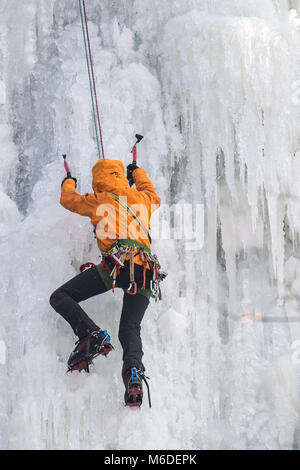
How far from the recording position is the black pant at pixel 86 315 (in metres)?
3.22

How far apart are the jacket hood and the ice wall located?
1.75ft

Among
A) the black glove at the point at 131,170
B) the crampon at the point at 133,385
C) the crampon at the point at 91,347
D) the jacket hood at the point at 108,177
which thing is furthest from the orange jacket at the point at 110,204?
the crampon at the point at 133,385

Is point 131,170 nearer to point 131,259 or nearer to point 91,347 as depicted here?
point 131,259

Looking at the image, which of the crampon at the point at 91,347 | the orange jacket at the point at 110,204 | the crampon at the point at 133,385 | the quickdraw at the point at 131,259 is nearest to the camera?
the crampon at the point at 133,385

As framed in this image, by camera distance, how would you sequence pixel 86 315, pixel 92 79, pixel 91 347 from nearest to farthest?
1. pixel 91 347
2. pixel 86 315
3. pixel 92 79

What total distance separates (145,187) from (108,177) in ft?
1.00

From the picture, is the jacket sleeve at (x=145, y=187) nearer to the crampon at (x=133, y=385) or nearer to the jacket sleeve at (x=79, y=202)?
the jacket sleeve at (x=79, y=202)

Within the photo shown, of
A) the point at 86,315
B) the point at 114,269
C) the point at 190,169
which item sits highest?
the point at 190,169

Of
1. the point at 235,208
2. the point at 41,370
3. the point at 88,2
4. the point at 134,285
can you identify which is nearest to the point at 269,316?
the point at 235,208

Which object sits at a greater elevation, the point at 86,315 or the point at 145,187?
the point at 145,187

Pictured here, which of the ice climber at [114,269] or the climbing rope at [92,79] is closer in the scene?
the ice climber at [114,269]

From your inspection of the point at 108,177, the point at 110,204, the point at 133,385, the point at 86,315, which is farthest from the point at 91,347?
the point at 108,177

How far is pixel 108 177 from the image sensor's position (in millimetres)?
3676

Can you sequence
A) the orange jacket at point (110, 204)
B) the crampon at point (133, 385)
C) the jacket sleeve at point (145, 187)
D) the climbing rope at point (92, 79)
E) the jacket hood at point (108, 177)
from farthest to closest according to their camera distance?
1. the climbing rope at point (92, 79)
2. the jacket sleeve at point (145, 187)
3. the jacket hood at point (108, 177)
4. the orange jacket at point (110, 204)
5. the crampon at point (133, 385)
